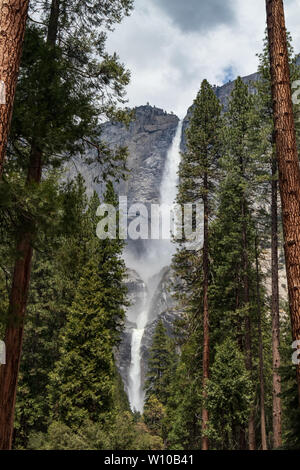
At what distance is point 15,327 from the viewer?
557cm

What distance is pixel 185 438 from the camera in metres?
22.0

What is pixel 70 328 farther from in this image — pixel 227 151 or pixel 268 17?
pixel 268 17

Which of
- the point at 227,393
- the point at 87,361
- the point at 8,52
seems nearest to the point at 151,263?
the point at 87,361

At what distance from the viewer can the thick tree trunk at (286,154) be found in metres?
3.93

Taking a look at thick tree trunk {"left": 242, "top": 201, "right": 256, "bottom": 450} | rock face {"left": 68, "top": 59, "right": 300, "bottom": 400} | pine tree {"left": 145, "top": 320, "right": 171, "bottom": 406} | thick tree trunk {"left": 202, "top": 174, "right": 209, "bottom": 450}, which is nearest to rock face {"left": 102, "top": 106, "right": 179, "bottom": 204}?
rock face {"left": 68, "top": 59, "right": 300, "bottom": 400}

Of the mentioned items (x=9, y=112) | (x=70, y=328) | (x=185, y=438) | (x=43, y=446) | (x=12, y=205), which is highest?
(x=9, y=112)

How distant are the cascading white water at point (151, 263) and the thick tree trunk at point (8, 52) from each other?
206 feet

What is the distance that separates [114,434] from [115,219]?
9257 mm

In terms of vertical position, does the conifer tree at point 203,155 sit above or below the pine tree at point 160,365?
above

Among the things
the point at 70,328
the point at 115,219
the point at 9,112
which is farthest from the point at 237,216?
the point at 9,112

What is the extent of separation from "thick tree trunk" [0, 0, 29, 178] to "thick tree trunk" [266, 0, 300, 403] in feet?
9.86

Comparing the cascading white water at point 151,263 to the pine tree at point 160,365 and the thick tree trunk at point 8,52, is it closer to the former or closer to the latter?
the pine tree at point 160,365

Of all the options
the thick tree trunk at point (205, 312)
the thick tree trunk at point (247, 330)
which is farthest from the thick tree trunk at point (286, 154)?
the thick tree trunk at point (247, 330)

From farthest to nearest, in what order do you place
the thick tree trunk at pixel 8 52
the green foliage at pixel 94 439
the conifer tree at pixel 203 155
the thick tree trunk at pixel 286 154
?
the conifer tree at pixel 203 155 < the green foliage at pixel 94 439 < the thick tree trunk at pixel 286 154 < the thick tree trunk at pixel 8 52
